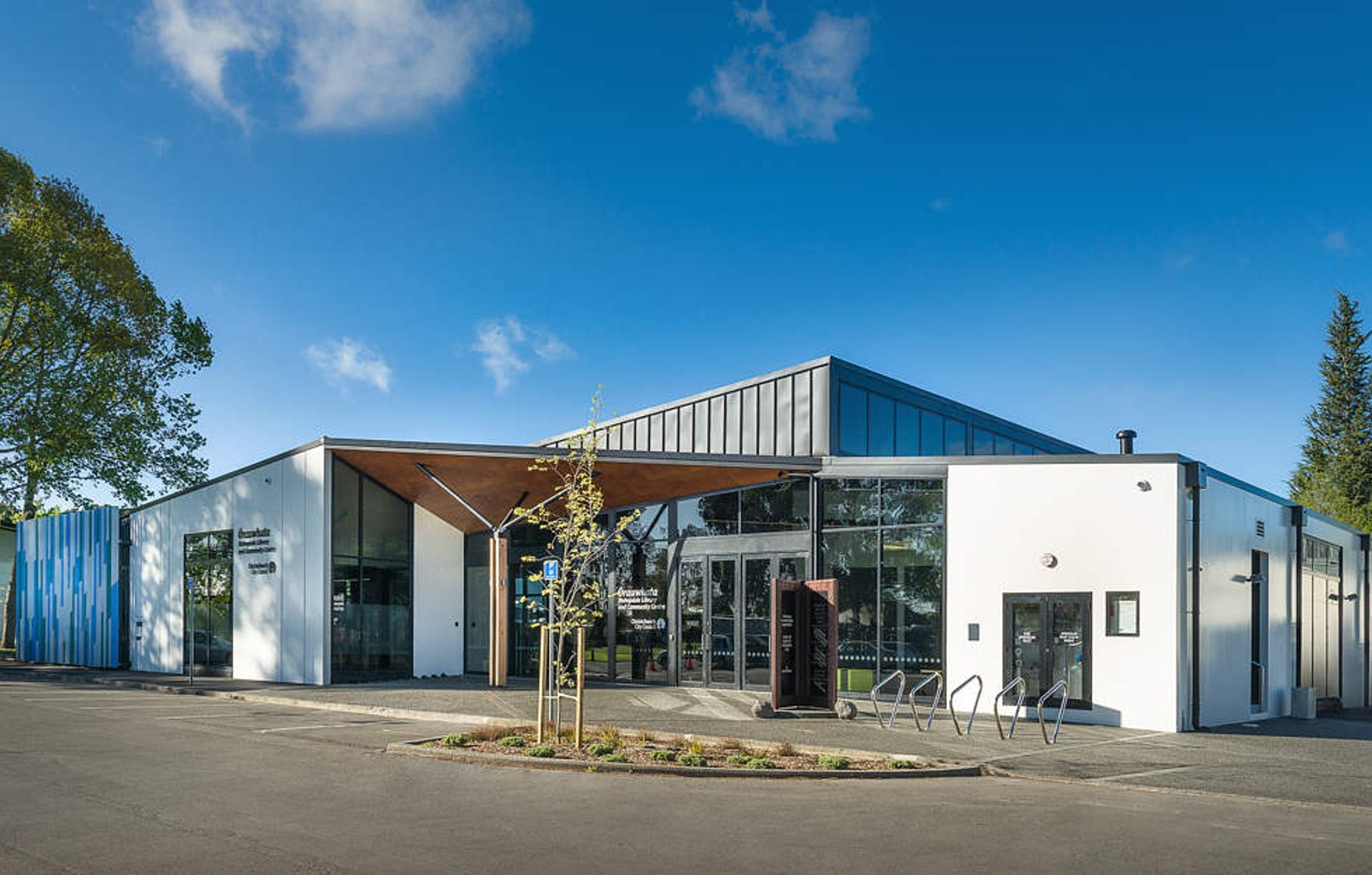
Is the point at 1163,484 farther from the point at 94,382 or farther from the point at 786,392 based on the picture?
the point at 94,382

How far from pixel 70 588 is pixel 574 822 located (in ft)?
93.3

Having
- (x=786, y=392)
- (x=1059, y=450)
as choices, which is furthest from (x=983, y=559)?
(x=1059, y=450)

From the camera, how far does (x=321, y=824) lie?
8289 millimetres

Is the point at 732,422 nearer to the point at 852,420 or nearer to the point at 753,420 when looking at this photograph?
the point at 753,420

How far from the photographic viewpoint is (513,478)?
72.6 feet

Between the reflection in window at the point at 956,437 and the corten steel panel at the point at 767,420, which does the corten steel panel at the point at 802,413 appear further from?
the reflection in window at the point at 956,437

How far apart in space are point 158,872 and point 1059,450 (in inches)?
1346

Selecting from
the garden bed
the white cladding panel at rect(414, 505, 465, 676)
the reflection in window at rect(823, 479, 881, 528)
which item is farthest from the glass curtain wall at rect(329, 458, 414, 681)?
the garden bed

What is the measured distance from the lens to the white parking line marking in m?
14.9

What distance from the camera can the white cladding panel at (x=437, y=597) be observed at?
24.6m

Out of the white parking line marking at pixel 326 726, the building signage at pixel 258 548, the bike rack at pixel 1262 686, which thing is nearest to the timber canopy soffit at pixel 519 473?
the building signage at pixel 258 548

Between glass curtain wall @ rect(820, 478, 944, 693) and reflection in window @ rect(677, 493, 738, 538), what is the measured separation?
83.8 inches

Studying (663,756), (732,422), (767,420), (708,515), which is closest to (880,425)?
(767,420)

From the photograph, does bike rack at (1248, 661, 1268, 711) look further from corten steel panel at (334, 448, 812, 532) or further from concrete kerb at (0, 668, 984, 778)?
concrete kerb at (0, 668, 984, 778)
